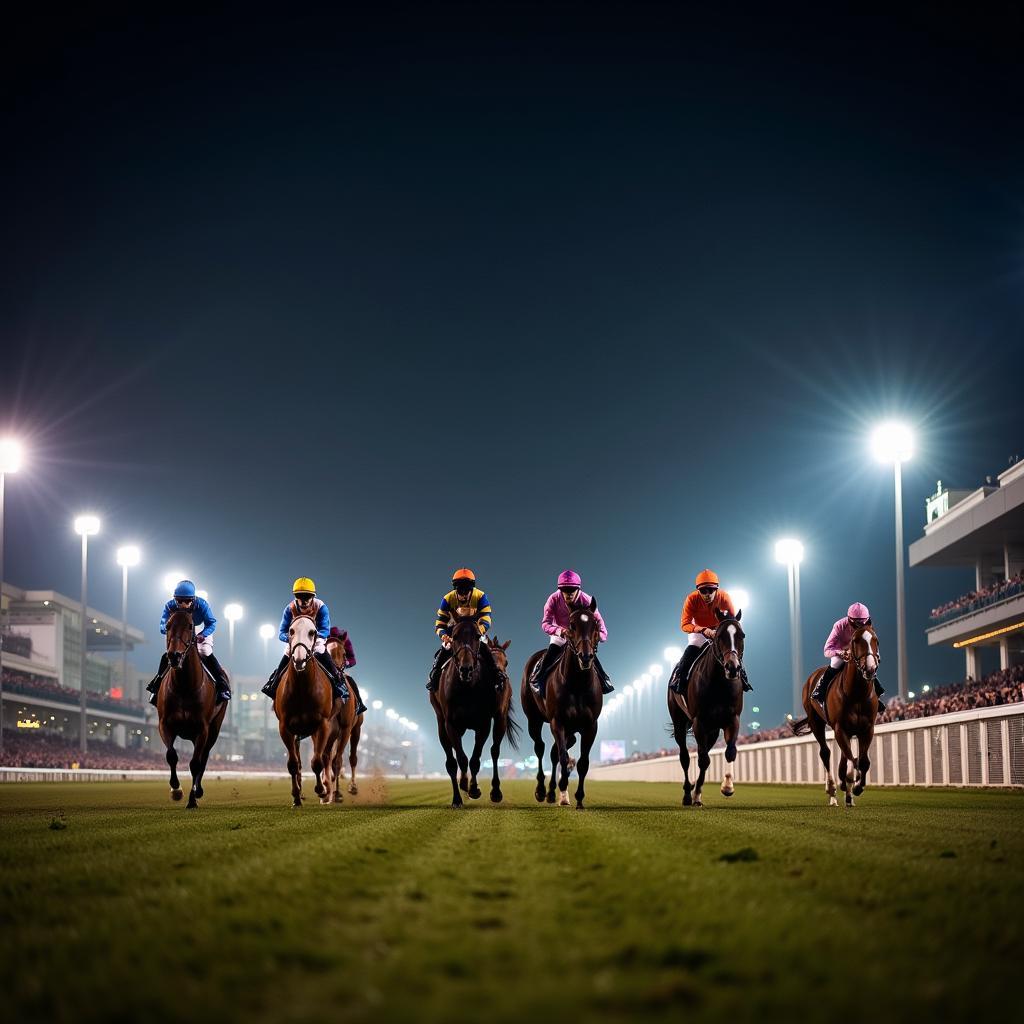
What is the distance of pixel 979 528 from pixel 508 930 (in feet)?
213

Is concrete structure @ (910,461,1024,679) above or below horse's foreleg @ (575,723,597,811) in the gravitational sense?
above

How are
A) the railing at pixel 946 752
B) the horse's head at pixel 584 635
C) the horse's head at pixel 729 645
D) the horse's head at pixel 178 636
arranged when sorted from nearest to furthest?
the horse's head at pixel 584 635 < the horse's head at pixel 178 636 < the horse's head at pixel 729 645 < the railing at pixel 946 752

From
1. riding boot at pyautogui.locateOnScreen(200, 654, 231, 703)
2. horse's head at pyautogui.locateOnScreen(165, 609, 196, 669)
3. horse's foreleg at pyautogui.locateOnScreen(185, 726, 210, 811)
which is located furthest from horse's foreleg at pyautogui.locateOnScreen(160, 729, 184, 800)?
horse's head at pyautogui.locateOnScreen(165, 609, 196, 669)

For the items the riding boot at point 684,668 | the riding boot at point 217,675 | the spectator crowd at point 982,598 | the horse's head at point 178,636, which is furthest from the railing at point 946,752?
the spectator crowd at point 982,598

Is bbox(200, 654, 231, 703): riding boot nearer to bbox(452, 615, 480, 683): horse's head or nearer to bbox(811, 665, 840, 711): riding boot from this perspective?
bbox(452, 615, 480, 683): horse's head

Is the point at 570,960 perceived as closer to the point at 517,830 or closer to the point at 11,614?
the point at 517,830

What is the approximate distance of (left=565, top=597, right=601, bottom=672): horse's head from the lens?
15359 mm

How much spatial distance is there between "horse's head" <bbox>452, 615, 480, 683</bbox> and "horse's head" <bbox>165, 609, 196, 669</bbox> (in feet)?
12.4

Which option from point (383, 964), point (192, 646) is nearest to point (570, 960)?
point (383, 964)

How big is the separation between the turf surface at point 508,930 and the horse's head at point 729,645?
7.24 meters

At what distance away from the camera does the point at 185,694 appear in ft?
54.6

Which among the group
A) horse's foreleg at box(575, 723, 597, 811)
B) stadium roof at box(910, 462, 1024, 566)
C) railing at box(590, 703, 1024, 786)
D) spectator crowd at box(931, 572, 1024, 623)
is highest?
stadium roof at box(910, 462, 1024, 566)

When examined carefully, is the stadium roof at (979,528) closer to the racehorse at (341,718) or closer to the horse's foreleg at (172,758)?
the racehorse at (341,718)

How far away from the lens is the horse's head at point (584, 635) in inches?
605
